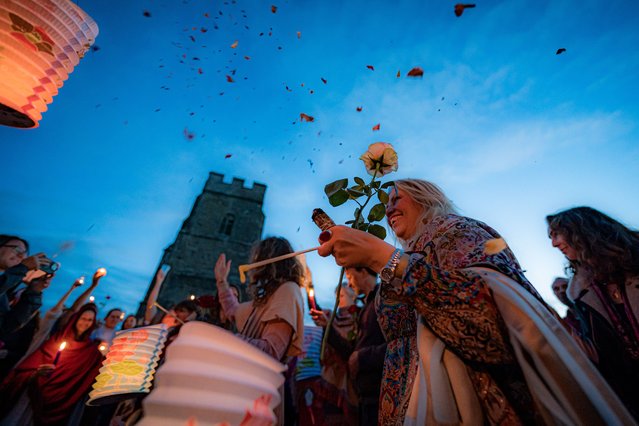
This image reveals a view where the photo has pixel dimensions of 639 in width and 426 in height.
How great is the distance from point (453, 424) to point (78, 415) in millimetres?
7119

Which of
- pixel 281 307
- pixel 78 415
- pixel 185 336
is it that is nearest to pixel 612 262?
pixel 281 307

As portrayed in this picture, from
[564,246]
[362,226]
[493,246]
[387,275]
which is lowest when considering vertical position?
[387,275]

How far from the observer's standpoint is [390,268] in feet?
3.59

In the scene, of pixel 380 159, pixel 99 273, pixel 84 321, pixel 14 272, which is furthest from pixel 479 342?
pixel 84 321

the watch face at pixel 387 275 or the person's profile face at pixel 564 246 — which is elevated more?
the person's profile face at pixel 564 246

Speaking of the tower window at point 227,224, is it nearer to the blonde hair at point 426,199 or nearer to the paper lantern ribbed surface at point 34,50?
the paper lantern ribbed surface at point 34,50

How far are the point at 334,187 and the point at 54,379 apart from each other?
6.50m

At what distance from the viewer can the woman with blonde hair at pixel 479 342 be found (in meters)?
0.85

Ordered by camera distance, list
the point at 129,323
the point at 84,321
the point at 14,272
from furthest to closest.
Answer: the point at 129,323 < the point at 84,321 < the point at 14,272

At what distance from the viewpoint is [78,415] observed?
16.7ft

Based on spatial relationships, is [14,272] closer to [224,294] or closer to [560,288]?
[224,294]

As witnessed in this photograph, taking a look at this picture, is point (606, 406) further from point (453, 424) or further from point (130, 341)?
point (130, 341)

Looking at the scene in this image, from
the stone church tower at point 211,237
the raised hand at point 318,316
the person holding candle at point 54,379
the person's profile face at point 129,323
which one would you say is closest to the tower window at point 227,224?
the stone church tower at point 211,237

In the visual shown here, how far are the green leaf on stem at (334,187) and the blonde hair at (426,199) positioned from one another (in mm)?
511
